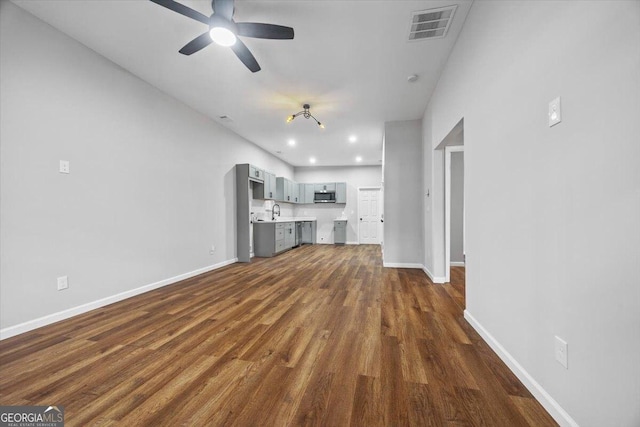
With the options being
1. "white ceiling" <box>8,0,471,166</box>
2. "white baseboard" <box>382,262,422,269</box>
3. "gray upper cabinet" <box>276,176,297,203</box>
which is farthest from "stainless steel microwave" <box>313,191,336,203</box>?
"white baseboard" <box>382,262,422,269</box>

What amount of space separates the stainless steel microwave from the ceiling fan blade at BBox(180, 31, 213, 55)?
6868 millimetres

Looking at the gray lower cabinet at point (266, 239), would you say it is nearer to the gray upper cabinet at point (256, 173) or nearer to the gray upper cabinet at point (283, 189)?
the gray upper cabinet at point (256, 173)

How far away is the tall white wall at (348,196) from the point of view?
357 inches

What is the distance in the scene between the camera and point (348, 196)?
359 inches

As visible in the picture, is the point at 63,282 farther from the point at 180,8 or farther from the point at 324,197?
the point at 324,197

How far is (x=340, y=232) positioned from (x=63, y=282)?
7233 mm

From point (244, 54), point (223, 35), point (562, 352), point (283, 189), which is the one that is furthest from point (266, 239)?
point (562, 352)

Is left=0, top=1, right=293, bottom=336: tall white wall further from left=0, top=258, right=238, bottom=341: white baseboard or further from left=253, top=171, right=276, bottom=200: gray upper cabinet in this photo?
left=253, top=171, right=276, bottom=200: gray upper cabinet

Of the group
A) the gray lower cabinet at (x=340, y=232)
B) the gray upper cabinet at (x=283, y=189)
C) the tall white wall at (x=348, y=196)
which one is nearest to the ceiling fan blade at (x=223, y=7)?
the gray upper cabinet at (x=283, y=189)

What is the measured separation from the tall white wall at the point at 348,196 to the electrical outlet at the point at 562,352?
7.78m

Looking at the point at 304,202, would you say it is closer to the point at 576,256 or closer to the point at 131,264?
the point at 131,264

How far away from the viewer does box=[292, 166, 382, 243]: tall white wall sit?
29.7ft

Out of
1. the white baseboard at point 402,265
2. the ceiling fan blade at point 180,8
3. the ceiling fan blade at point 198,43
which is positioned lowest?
the white baseboard at point 402,265

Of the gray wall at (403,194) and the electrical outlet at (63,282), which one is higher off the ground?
the gray wall at (403,194)
